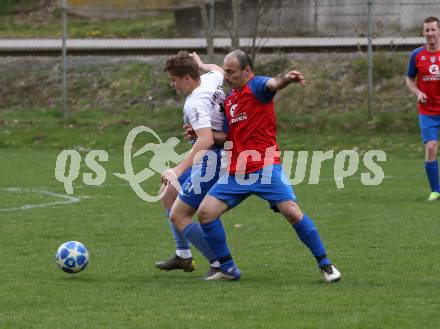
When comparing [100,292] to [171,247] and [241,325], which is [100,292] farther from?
[171,247]

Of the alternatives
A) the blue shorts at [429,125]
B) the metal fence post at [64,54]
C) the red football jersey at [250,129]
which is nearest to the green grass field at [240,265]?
the blue shorts at [429,125]

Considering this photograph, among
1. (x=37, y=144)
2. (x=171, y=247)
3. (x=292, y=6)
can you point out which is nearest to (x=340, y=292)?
(x=171, y=247)

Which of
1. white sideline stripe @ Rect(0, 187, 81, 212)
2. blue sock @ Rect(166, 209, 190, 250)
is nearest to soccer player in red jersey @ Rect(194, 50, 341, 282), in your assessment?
blue sock @ Rect(166, 209, 190, 250)

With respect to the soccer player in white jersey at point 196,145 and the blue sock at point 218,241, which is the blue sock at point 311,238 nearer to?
the blue sock at point 218,241

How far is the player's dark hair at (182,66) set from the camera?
24.6ft

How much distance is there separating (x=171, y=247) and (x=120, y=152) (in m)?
9.87

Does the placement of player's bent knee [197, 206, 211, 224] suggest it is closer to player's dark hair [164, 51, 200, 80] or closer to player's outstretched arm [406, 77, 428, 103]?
player's dark hair [164, 51, 200, 80]

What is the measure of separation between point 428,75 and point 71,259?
241 inches

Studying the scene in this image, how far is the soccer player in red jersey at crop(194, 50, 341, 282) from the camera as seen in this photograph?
7.27 m

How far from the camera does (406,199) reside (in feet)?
40.2

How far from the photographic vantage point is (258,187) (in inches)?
289

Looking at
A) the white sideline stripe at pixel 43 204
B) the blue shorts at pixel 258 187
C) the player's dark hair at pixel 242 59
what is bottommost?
the white sideline stripe at pixel 43 204

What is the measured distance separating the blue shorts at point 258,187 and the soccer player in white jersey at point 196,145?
0.28 metres

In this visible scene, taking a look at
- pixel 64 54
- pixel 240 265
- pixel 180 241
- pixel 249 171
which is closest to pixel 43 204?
pixel 180 241
